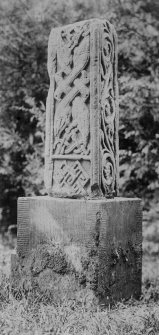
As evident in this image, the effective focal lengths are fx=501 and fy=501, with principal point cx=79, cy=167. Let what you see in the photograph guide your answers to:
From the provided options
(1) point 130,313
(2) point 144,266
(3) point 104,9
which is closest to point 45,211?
(1) point 130,313

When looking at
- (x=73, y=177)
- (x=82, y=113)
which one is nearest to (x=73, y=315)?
(x=73, y=177)

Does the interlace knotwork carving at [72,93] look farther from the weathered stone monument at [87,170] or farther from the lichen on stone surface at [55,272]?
the lichen on stone surface at [55,272]

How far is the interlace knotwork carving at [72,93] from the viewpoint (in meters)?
3.75

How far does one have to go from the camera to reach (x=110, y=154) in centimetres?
385

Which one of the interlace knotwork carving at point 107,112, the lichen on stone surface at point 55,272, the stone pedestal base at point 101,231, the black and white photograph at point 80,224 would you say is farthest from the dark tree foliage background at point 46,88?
the lichen on stone surface at point 55,272

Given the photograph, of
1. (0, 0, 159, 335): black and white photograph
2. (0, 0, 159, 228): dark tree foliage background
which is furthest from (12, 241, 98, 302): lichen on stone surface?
(0, 0, 159, 228): dark tree foliage background

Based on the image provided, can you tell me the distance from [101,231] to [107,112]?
0.94 metres

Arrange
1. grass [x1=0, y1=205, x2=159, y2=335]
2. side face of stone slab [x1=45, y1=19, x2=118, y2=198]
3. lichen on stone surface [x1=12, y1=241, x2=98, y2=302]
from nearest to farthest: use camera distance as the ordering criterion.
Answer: grass [x1=0, y1=205, x2=159, y2=335] → lichen on stone surface [x1=12, y1=241, x2=98, y2=302] → side face of stone slab [x1=45, y1=19, x2=118, y2=198]

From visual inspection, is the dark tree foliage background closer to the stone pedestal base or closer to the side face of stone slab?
the side face of stone slab

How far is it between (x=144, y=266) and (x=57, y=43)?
293 centimetres

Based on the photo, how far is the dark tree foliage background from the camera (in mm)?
6215

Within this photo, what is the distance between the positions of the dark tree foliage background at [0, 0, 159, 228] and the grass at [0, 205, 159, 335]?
2712mm

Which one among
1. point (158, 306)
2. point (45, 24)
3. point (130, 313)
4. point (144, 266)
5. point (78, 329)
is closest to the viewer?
point (78, 329)

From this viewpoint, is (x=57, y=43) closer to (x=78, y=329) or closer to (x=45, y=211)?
(x=45, y=211)
